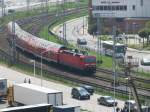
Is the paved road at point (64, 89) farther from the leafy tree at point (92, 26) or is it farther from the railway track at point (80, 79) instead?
the leafy tree at point (92, 26)

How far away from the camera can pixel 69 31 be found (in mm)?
111375

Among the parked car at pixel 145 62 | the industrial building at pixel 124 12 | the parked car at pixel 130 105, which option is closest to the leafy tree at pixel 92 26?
the industrial building at pixel 124 12

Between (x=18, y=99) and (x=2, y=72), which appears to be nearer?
(x=18, y=99)

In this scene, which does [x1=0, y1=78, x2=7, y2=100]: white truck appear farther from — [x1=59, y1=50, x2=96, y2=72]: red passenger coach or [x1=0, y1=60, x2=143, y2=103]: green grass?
[x1=59, y1=50, x2=96, y2=72]: red passenger coach

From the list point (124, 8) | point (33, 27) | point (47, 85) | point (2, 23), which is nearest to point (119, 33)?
point (124, 8)

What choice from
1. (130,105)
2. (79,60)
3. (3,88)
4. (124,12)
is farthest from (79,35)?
(130,105)

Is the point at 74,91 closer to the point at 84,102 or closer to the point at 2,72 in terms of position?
the point at 84,102

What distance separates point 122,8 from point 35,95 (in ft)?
200

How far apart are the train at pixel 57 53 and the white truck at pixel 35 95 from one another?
16884 mm

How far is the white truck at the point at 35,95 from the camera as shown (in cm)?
4647

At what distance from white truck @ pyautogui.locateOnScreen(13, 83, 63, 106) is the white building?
5699cm

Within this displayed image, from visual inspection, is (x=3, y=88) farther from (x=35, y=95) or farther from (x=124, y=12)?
(x=124, y=12)

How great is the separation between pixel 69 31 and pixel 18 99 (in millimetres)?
61379

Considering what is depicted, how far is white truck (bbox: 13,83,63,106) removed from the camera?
46469 mm
